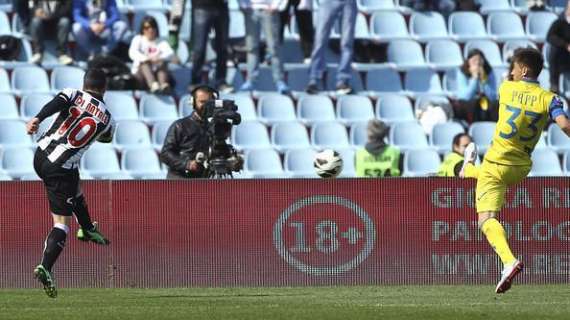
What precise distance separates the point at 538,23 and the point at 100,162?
765cm

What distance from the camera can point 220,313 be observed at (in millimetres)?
11297

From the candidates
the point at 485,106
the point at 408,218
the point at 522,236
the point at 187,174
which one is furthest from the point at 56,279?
the point at 485,106

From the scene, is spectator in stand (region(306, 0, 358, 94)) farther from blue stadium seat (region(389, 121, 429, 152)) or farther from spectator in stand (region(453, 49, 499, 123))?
spectator in stand (region(453, 49, 499, 123))

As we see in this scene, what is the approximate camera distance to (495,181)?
42.2ft

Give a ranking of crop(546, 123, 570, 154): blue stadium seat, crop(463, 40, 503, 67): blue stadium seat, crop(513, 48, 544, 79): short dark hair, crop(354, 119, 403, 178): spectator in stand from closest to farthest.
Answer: crop(513, 48, 544, 79): short dark hair, crop(354, 119, 403, 178): spectator in stand, crop(546, 123, 570, 154): blue stadium seat, crop(463, 40, 503, 67): blue stadium seat

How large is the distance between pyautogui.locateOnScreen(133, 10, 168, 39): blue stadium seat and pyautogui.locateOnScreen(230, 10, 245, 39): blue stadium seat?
997 mm

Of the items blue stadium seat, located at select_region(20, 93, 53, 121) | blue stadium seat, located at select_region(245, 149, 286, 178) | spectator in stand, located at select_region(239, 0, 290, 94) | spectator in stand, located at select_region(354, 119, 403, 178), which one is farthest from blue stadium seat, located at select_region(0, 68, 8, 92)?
spectator in stand, located at select_region(354, 119, 403, 178)

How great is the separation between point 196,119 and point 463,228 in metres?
3.28

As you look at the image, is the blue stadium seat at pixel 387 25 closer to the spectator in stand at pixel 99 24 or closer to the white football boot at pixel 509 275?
the spectator in stand at pixel 99 24

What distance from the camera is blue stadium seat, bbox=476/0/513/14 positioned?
75.0 ft

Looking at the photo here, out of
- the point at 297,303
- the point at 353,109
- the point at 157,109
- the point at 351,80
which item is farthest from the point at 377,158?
the point at 297,303

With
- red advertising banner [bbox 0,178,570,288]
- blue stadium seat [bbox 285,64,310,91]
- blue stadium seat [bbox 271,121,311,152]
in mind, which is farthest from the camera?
blue stadium seat [bbox 285,64,310,91]

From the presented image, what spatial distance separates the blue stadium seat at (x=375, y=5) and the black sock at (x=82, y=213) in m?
9.72

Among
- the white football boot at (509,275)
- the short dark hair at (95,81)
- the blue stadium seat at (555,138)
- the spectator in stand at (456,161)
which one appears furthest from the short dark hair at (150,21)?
the white football boot at (509,275)
